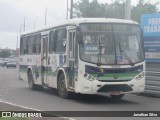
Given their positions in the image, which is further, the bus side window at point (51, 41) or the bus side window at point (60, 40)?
the bus side window at point (51, 41)

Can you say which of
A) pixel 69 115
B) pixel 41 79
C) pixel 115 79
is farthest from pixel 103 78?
pixel 41 79

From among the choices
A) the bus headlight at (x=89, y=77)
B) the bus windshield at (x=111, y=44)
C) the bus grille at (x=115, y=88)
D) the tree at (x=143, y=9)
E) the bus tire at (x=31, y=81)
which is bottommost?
the bus tire at (x=31, y=81)

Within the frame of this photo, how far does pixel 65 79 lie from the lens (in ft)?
57.0

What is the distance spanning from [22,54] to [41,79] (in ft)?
14.9

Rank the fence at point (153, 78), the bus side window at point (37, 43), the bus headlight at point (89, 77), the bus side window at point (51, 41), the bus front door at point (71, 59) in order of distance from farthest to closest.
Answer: the bus side window at point (37, 43) < the bus side window at point (51, 41) < the fence at point (153, 78) < the bus front door at point (71, 59) < the bus headlight at point (89, 77)

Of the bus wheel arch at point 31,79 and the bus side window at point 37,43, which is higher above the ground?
the bus side window at point 37,43

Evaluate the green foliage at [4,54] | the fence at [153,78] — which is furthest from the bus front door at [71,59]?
the green foliage at [4,54]

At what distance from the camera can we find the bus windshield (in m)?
15.7

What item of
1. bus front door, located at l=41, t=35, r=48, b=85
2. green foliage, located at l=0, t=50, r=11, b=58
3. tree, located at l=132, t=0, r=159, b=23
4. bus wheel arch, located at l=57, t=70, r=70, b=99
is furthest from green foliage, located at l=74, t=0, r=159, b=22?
green foliage, located at l=0, t=50, r=11, b=58

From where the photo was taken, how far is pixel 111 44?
15.9 metres

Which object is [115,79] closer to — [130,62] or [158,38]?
[130,62]

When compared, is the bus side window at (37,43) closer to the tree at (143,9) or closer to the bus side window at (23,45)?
the bus side window at (23,45)

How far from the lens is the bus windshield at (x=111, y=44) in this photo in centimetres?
1573

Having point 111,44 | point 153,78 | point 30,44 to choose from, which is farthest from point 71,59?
point 30,44
